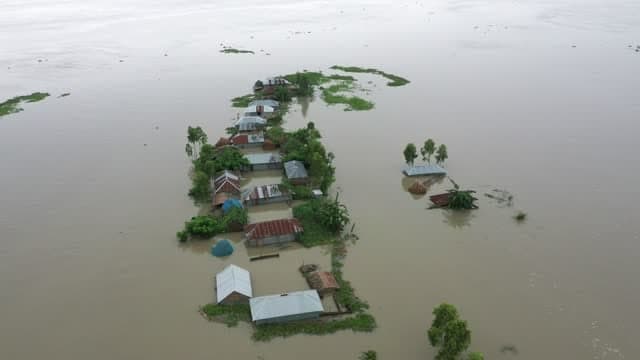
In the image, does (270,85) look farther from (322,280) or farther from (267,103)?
(322,280)

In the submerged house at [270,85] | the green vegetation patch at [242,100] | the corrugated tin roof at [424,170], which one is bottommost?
the corrugated tin roof at [424,170]

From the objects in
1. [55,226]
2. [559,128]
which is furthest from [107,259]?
[559,128]

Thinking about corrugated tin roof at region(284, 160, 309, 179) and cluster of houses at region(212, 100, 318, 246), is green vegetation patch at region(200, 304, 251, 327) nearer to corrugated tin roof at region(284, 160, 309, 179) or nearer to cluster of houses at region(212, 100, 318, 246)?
cluster of houses at region(212, 100, 318, 246)

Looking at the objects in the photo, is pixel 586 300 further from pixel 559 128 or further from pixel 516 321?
pixel 559 128

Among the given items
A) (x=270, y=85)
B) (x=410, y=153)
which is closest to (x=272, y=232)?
(x=410, y=153)

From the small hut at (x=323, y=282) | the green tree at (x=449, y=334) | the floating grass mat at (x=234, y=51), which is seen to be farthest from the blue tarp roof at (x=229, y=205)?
the floating grass mat at (x=234, y=51)

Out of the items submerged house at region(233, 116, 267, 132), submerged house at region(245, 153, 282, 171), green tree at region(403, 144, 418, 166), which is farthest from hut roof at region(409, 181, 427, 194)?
submerged house at region(233, 116, 267, 132)

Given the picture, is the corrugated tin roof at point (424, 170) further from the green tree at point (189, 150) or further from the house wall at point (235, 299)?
the green tree at point (189, 150)
